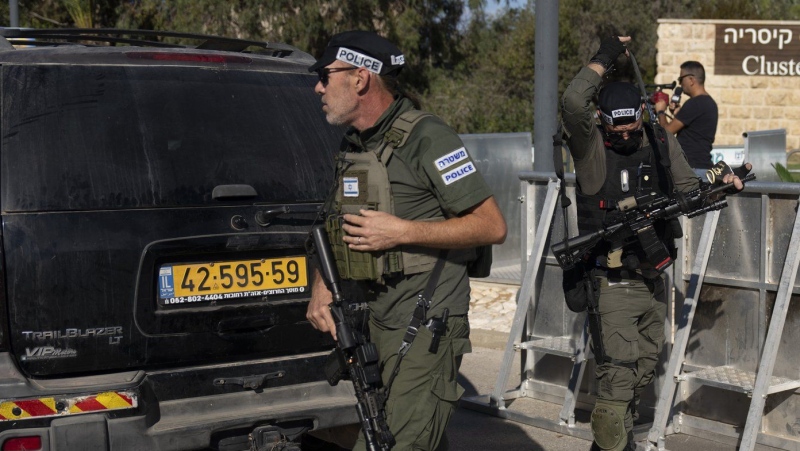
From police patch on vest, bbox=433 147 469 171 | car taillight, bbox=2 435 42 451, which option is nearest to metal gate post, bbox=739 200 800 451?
police patch on vest, bbox=433 147 469 171

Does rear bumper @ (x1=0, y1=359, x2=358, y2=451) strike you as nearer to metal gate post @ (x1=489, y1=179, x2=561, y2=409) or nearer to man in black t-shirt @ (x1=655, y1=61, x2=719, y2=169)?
metal gate post @ (x1=489, y1=179, x2=561, y2=409)

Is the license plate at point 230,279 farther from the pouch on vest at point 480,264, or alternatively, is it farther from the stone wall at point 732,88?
the stone wall at point 732,88

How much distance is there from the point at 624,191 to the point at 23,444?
284 cm

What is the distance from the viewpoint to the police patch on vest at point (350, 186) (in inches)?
143

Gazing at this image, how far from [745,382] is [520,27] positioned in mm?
23020

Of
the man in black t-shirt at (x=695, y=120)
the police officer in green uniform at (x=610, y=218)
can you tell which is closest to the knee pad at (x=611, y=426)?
the police officer in green uniform at (x=610, y=218)

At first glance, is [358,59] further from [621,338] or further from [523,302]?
[523,302]

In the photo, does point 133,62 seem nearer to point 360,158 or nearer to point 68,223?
point 68,223

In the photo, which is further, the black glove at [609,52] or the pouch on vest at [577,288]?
the pouch on vest at [577,288]

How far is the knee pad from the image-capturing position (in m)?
4.95

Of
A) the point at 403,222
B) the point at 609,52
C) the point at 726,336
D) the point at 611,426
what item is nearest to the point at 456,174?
the point at 403,222

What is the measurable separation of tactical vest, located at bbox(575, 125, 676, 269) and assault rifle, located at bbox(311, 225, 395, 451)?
1711 millimetres

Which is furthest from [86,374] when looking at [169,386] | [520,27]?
[520,27]

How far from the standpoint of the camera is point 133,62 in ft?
14.4
